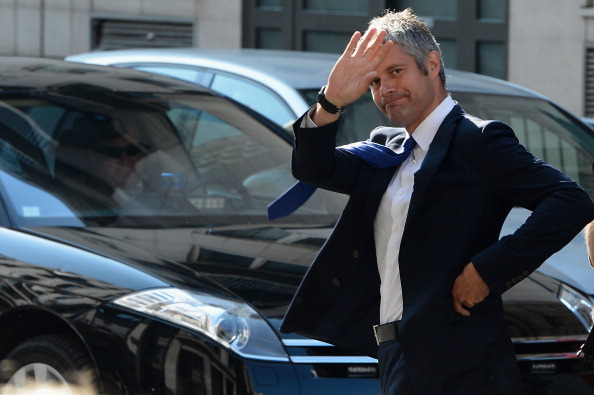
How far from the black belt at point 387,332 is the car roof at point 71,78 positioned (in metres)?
2.97

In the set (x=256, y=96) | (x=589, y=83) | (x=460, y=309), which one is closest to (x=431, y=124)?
(x=460, y=309)

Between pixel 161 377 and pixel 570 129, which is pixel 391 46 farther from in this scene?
pixel 570 129

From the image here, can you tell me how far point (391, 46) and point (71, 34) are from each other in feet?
47.7

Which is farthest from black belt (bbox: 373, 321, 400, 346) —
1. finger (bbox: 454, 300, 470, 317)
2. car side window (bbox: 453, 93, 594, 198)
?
car side window (bbox: 453, 93, 594, 198)

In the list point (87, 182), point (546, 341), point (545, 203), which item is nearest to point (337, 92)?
point (545, 203)

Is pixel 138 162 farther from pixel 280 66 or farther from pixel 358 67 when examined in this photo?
pixel 358 67

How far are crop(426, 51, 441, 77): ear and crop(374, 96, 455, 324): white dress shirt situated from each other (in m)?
0.09

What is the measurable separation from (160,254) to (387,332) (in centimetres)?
163

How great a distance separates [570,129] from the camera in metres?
7.30

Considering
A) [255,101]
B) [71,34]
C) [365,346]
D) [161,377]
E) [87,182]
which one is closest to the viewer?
[365,346]

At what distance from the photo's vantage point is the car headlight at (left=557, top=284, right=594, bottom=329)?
4.72 m

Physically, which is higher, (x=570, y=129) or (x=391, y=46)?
(x=391, y=46)

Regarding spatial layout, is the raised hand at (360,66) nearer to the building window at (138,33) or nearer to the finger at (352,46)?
the finger at (352,46)

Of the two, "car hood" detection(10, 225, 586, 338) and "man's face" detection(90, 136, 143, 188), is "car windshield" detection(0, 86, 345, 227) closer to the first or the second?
"man's face" detection(90, 136, 143, 188)
